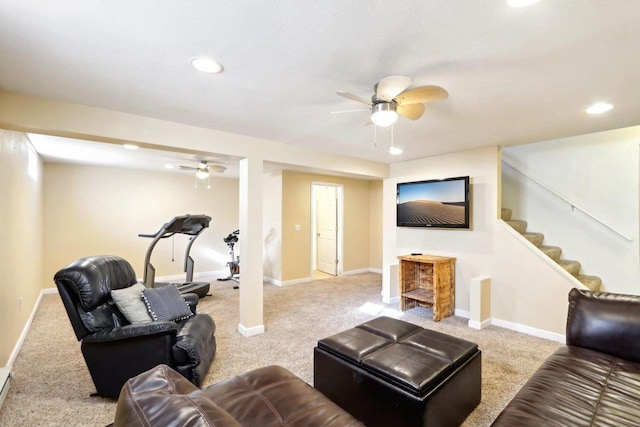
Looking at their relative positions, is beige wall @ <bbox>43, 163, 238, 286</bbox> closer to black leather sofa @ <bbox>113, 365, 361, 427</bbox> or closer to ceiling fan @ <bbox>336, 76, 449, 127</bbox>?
black leather sofa @ <bbox>113, 365, 361, 427</bbox>

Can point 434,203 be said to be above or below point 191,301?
above

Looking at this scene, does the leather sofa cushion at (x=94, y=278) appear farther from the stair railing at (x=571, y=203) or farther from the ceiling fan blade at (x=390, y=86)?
the stair railing at (x=571, y=203)

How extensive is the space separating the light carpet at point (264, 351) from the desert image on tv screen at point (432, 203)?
4.46 ft

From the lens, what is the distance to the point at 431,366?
5.76 ft

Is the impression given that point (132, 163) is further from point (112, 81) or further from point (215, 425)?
point (215, 425)

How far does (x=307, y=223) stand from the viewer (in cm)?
599

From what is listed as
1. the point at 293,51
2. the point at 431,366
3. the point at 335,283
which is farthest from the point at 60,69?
the point at 335,283

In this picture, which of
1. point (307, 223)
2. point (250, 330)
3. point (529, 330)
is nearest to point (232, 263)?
point (307, 223)

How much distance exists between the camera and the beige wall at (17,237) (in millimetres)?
2512

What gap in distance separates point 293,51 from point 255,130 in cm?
158

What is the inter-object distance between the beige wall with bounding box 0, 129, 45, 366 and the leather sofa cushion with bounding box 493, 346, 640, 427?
3.75m

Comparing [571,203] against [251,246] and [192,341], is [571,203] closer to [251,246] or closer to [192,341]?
[251,246]

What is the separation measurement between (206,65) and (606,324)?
10.1 ft

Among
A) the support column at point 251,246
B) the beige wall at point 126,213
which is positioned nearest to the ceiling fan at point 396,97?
the support column at point 251,246
